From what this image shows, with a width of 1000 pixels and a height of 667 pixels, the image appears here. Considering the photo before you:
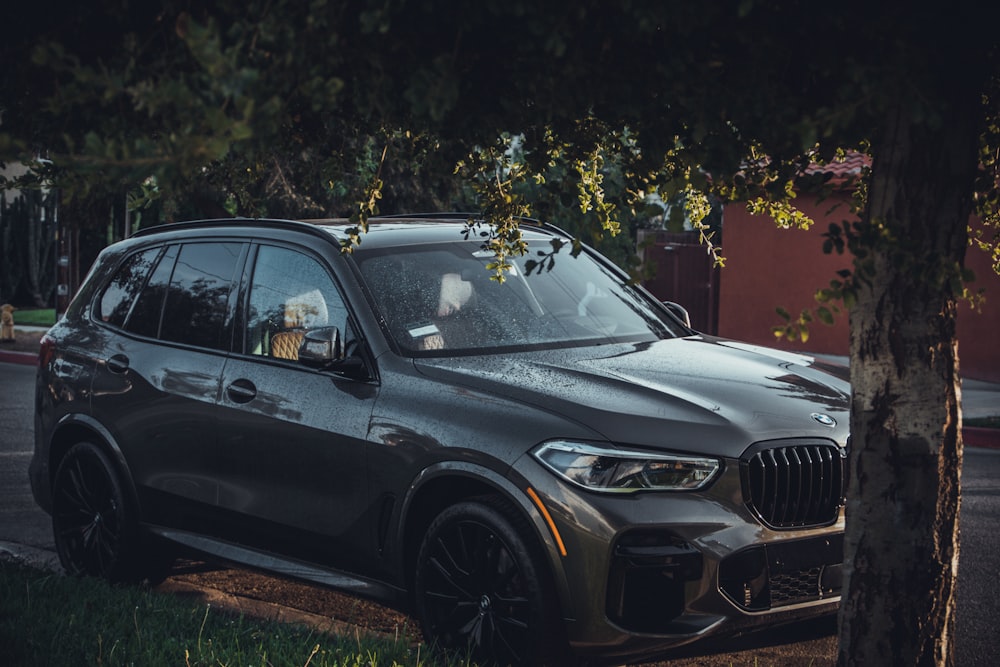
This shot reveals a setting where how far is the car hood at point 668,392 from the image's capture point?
4.62 m

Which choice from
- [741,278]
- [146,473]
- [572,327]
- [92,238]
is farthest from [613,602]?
[92,238]

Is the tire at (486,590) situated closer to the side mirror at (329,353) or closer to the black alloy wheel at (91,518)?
the side mirror at (329,353)

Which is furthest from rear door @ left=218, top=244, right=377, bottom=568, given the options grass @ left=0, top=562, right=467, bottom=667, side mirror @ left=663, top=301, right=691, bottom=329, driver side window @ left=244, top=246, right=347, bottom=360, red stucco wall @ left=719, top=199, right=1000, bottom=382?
red stucco wall @ left=719, top=199, right=1000, bottom=382

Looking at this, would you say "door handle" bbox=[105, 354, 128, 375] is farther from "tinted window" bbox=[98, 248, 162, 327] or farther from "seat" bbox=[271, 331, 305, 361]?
"seat" bbox=[271, 331, 305, 361]

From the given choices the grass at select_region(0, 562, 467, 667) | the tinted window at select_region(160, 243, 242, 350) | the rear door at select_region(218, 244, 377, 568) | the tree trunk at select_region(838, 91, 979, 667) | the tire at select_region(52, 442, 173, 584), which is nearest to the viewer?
the tree trunk at select_region(838, 91, 979, 667)

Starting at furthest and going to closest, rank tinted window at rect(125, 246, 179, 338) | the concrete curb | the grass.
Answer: the concrete curb
tinted window at rect(125, 246, 179, 338)
the grass

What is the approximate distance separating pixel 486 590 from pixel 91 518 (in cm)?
277

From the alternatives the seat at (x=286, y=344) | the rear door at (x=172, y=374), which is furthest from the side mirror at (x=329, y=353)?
the rear door at (x=172, y=374)

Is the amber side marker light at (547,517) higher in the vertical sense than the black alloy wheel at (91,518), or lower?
higher

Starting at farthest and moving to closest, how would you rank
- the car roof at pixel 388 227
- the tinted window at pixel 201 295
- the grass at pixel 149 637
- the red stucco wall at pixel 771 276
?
Result: 1. the red stucco wall at pixel 771 276
2. the tinted window at pixel 201 295
3. the car roof at pixel 388 227
4. the grass at pixel 149 637

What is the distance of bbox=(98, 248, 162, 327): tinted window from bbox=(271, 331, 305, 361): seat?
1.34m

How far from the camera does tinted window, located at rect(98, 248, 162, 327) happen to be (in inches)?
270

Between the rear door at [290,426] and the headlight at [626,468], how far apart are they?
3.25ft

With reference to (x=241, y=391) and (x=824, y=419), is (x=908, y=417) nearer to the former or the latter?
(x=824, y=419)
